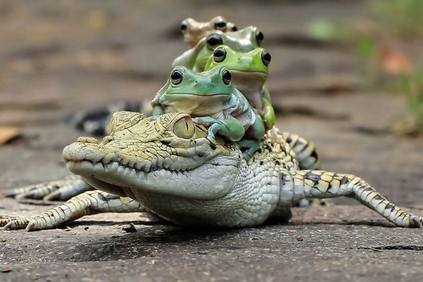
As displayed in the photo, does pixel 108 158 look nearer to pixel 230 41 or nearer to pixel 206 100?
pixel 206 100

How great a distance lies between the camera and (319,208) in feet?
18.5

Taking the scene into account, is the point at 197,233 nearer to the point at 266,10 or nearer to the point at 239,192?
the point at 239,192

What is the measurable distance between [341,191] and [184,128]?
1061 mm

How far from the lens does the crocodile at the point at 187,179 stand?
152 inches

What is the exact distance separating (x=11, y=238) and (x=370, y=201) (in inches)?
75.4

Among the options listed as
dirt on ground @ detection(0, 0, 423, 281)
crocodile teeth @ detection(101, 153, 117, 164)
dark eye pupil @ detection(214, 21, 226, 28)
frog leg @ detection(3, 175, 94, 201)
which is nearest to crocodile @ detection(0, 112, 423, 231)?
crocodile teeth @ detection(101, 153, 117, 164)

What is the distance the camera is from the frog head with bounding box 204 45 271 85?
4.95 metres

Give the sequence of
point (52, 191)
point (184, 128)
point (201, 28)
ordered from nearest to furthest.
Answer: point (184, 128), point (52, 191), point (201, 28)

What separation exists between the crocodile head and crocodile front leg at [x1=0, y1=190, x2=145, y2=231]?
63cm

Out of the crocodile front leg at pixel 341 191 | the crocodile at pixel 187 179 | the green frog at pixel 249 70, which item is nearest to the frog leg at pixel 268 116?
the green frog at pixel 249 70

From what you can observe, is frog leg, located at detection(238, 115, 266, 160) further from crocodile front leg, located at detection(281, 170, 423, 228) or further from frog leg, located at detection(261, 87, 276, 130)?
crocodile front leg, located at detection(281, 170, 423, 228)

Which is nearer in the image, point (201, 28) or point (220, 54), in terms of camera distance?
point (220, 54)

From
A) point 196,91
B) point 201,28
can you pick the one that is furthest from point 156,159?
point 201,28

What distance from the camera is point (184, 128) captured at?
4.24m
